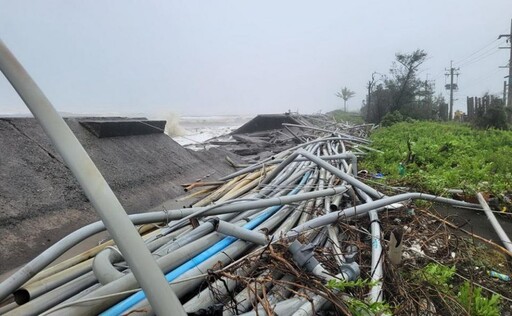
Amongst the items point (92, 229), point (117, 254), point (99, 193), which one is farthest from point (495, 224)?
point (99, 193)

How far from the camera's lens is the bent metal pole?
770 millimetres

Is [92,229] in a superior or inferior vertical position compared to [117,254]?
superior

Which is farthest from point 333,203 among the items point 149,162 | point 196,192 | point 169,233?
point 149,162

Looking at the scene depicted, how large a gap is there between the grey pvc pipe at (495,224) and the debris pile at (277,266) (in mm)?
111

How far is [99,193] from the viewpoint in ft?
2.65

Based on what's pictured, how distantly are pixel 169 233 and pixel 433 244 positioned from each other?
1.74 m

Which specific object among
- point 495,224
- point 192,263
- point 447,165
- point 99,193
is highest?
point 99,193

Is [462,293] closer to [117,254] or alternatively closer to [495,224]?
[495,224]

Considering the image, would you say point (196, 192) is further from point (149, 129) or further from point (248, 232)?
point (248, 232)

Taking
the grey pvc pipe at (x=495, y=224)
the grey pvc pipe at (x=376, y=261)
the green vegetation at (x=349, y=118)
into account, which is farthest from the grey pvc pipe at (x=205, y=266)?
the green vegetation at (x=349, y=118)

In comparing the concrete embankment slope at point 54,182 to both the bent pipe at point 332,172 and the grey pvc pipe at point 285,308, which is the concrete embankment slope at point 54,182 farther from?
the grey pvc pipe at point 285,308

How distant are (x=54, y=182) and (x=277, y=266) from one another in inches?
88.0

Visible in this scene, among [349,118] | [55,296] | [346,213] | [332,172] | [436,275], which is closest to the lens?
[55,296]

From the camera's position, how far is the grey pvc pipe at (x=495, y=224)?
8.07ft
